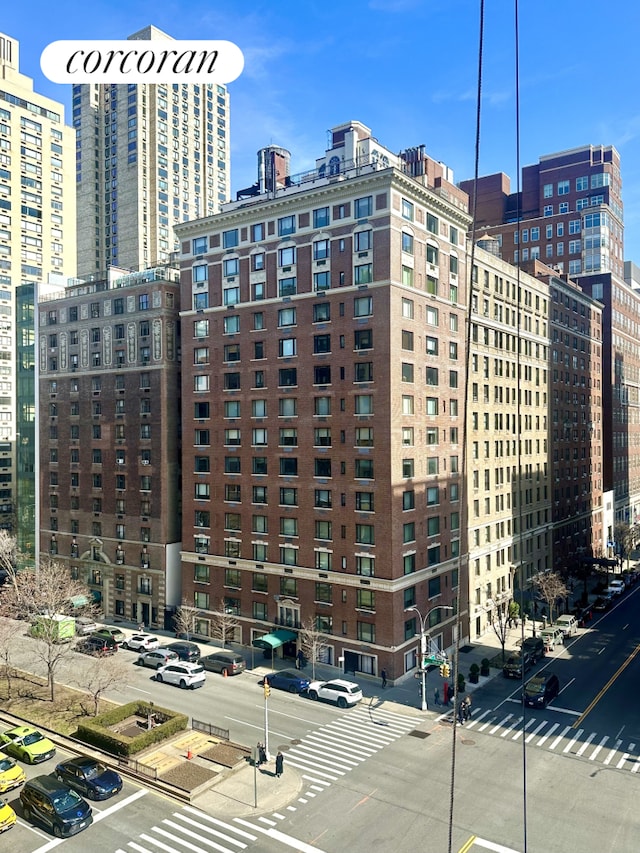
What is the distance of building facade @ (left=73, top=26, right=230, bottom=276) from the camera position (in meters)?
147

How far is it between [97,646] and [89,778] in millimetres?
27595

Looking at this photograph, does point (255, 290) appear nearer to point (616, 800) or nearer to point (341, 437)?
point (341, 437)

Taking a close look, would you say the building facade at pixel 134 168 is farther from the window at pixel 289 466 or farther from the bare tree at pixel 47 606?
the window at pixel 289 466

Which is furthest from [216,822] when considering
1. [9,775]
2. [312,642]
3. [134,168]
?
[134,168]

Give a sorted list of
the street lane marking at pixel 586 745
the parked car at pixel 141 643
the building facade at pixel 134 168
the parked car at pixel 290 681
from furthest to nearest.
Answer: the building facade at pixel 134 168, the parked car at pixel 141 643, the parked car at pixel 290 681, the street lane marking at pixel 586 745

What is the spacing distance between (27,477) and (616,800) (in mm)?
75138

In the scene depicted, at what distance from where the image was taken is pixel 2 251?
107 m

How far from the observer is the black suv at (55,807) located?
32.2 meters

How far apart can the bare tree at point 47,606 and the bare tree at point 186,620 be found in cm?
1044

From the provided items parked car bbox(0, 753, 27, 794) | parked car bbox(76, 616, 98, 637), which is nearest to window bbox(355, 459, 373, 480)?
parked car bbox(0, 753, 27, 794)

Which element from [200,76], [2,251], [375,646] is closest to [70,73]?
[200,76]

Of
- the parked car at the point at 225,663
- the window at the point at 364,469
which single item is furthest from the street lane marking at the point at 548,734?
the parked car at the point at 225,663

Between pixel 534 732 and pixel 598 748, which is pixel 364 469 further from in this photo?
pixel 598 748

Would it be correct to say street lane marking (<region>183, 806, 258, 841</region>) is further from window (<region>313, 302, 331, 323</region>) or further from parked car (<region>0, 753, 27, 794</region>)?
window (<region>313, 302, 331, 323</region>)
